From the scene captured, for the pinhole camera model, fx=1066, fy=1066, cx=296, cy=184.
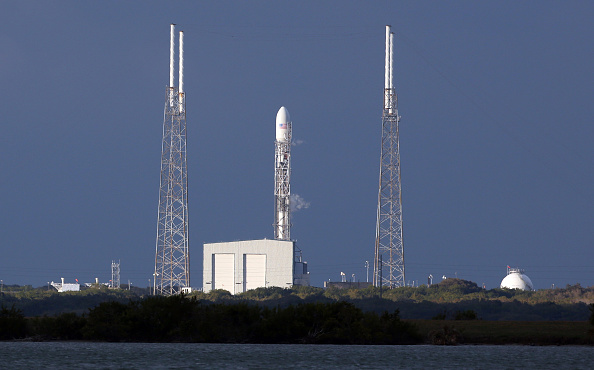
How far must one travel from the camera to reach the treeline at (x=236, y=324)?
65125mm

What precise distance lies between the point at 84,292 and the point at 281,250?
87.7 feet

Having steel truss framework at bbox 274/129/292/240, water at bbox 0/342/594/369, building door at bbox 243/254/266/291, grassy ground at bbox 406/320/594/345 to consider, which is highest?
steel truss framework at bbox 274/129/292/240

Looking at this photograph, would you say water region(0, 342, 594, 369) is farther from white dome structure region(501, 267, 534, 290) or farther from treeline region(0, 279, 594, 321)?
white dome structure region(501, 267, 534, 290)

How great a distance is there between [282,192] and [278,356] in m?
79.1

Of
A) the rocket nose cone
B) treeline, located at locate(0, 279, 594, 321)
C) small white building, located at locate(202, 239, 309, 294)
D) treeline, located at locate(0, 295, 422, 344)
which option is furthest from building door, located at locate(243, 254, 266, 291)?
treeline, located at locate(0, 295, 422, 344)

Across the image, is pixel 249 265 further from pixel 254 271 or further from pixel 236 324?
pixel 236 324

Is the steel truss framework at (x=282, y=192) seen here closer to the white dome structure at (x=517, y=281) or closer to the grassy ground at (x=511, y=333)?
the white dome structure at (x=517, y=281)

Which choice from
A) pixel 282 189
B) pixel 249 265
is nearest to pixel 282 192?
pixel 282 189

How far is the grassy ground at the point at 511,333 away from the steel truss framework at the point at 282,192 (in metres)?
63.4

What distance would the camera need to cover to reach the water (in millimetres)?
49156

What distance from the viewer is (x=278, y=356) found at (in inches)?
2149

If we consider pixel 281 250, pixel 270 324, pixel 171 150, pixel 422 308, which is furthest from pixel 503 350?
pixel 281 250

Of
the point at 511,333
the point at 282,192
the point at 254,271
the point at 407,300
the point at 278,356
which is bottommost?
the point at 278,356

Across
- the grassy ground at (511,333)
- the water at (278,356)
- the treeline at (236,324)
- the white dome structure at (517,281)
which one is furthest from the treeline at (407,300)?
the water at (278,356)
